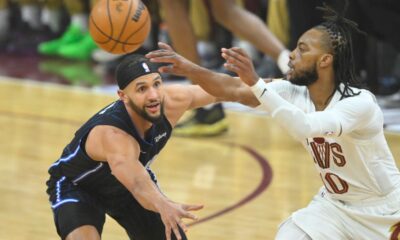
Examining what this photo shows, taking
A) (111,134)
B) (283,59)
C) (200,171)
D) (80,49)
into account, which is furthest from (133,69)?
(80,49)

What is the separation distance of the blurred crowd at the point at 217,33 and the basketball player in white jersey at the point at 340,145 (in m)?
2.62

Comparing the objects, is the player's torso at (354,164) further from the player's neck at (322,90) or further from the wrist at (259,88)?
the wrist at (259,88)

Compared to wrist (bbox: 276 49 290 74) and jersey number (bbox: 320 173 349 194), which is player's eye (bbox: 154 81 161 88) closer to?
jersey number (bbox: 320 173 349 194)

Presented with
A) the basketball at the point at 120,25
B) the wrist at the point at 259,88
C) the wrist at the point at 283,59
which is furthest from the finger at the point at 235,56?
the wrist at the point at 283,59

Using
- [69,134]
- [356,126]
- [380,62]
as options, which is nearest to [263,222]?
[356,126]

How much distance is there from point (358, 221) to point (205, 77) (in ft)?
3.36

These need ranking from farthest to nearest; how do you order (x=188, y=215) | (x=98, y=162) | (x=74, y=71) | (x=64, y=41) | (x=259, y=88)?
(x=64, y=41)
(x=74, y=71)
(x=98, y=162)
(x=259, y=88)
(x=188, y=215)

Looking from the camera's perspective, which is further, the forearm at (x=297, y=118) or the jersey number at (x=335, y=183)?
the jersey number at (x=335, y=183)

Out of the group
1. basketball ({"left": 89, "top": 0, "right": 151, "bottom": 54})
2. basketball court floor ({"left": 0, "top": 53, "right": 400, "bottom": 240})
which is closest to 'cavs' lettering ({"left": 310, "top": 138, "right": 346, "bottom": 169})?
basketball court floor ({"left": 0, "top": 53, "right": 400, "bottom": 240})

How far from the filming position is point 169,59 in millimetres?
4598

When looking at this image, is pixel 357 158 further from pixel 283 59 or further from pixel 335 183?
pixel 283 59

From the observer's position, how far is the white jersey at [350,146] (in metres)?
4.46

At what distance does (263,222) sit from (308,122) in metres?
1.91

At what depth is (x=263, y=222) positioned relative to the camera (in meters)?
6.11
